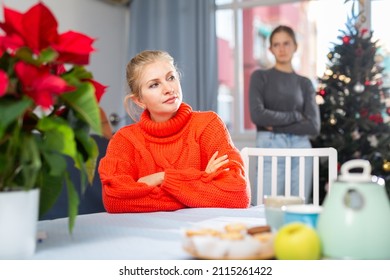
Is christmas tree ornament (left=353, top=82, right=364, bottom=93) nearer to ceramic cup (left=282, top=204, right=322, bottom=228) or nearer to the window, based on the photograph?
the window

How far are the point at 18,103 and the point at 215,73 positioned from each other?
3.50 metres

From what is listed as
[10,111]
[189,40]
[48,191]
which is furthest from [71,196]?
[189,40]

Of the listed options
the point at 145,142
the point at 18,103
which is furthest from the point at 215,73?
the point at 18,103

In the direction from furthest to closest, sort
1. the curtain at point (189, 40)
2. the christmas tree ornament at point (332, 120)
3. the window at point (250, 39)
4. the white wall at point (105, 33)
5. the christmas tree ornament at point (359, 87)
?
the curtain at point (189, 40) < the white wall at point (105, 33) < the window at point (250, 39) < the christmas tree ornament at point (332, 120) < the christmas tree ornament at point (359, 87)

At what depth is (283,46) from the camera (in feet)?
11.0

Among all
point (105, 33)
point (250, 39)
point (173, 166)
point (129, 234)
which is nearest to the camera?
point (129, 234)

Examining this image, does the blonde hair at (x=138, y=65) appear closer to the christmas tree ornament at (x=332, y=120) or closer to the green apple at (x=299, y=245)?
the green apple at (x=299, y=245)

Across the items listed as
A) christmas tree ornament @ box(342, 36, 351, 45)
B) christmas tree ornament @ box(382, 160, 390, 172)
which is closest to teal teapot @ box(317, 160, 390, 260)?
christmas tree ornament @ box(382, 160, 390, 172)

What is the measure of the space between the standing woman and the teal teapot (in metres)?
2.55

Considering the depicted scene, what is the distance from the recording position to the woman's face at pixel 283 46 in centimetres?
335

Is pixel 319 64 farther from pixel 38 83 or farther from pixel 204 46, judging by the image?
pixel 38 83

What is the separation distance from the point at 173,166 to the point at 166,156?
40 mm

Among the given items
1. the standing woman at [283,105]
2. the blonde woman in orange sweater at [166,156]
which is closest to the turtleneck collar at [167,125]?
the blonde woman in orange sweater at [166,156]

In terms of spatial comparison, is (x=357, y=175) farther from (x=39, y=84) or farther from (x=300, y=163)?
(x=300, y=163)
